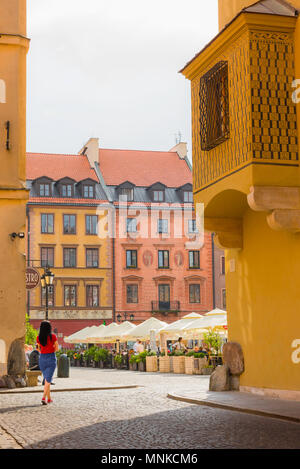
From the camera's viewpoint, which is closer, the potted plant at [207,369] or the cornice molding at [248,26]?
the cornice molding at [248,26]

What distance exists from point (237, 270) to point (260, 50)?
17.9ft

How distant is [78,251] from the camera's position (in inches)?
2685

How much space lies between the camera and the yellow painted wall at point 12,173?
21312mm

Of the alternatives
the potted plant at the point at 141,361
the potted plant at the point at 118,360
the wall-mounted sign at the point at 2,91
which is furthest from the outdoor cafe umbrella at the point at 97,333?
the wall-mounted sign at the point at 2,91

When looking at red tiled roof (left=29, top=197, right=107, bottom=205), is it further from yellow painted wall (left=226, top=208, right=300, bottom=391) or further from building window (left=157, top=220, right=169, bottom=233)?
Answer: yellow painted wall (left=226, top=208, right=300, bottom=391)

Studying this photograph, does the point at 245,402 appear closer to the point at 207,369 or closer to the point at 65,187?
the point at 207,369

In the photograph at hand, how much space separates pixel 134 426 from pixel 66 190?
5843 centimetres

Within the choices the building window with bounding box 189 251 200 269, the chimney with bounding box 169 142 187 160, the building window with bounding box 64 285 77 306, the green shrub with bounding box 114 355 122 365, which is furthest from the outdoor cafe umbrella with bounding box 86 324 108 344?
the chimney with bounding box 169 142 187 160

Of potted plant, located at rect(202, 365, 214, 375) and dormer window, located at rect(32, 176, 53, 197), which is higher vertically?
dormer window, located at rect(32, 176, 53, 197)

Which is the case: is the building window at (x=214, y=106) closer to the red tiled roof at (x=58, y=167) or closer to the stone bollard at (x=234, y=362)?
the stone bollard at (x=234, y=362)

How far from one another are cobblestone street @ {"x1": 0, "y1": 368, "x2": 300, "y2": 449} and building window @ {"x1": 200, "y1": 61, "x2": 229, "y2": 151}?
581cm

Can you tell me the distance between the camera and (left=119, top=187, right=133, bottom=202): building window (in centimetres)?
7075

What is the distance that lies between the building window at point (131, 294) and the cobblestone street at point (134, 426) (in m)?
51.9
